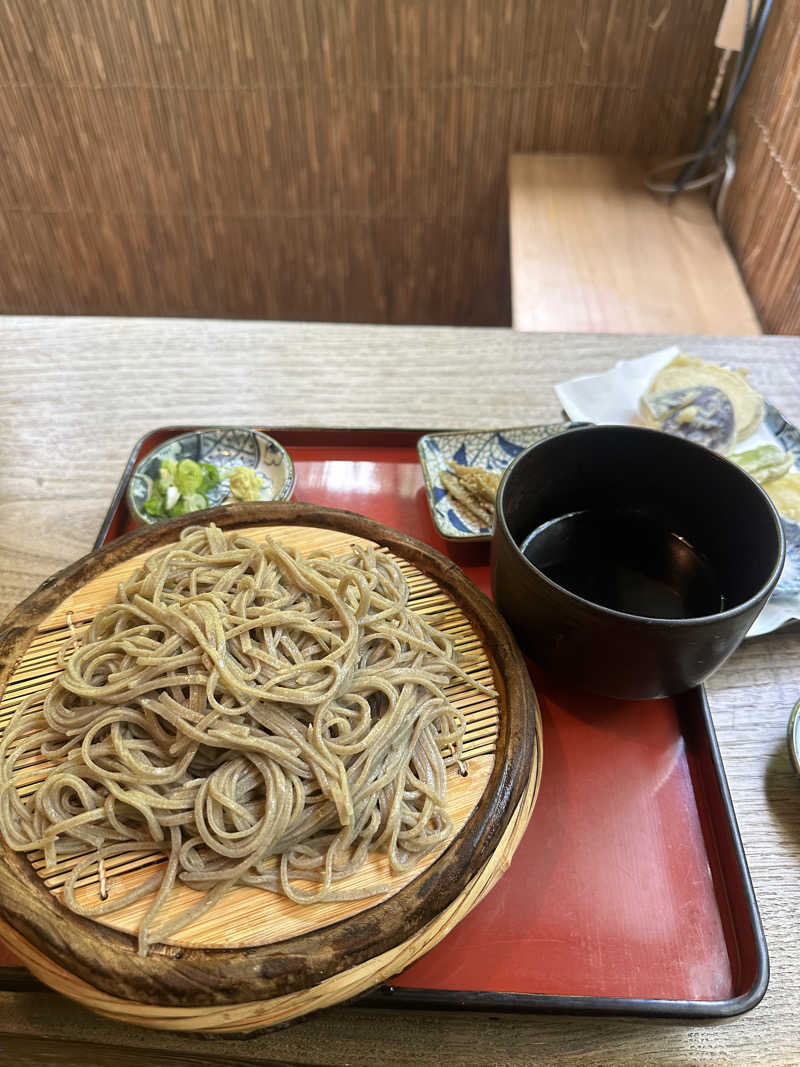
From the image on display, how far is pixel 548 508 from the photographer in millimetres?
1173

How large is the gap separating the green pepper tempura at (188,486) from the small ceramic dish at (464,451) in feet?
1.09

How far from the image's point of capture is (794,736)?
3.46 ft

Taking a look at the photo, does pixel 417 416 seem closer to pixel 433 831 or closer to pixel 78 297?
pixel 433 831

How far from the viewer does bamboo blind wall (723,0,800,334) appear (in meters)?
2.14

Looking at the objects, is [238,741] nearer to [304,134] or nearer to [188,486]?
[188,486]

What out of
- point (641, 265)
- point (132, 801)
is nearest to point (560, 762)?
point (132, 801)

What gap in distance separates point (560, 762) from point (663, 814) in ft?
0.49

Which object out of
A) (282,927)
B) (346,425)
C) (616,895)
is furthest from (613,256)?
(282,927)

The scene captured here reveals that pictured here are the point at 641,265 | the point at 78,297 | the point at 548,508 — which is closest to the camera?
the point at 548,508

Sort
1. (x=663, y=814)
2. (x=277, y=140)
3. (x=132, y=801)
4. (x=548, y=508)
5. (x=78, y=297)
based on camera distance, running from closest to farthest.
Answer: (x=132, y=801)
(x=663, y=814)
(x=548, y=508)
(x=277, y=140)
(x=78, y=297)

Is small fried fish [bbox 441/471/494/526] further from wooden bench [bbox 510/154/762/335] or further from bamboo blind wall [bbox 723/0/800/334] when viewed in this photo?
bamboo blind wall [bbox 723/0/800/334]

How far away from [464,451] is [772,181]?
5.32 feet

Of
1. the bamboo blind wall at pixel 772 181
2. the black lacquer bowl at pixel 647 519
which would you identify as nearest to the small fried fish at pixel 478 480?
the black lacquer bowl at pixel 647 519

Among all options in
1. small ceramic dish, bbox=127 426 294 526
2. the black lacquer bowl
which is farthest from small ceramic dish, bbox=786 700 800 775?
small ceramic dish, bbox=127 426 294 526
